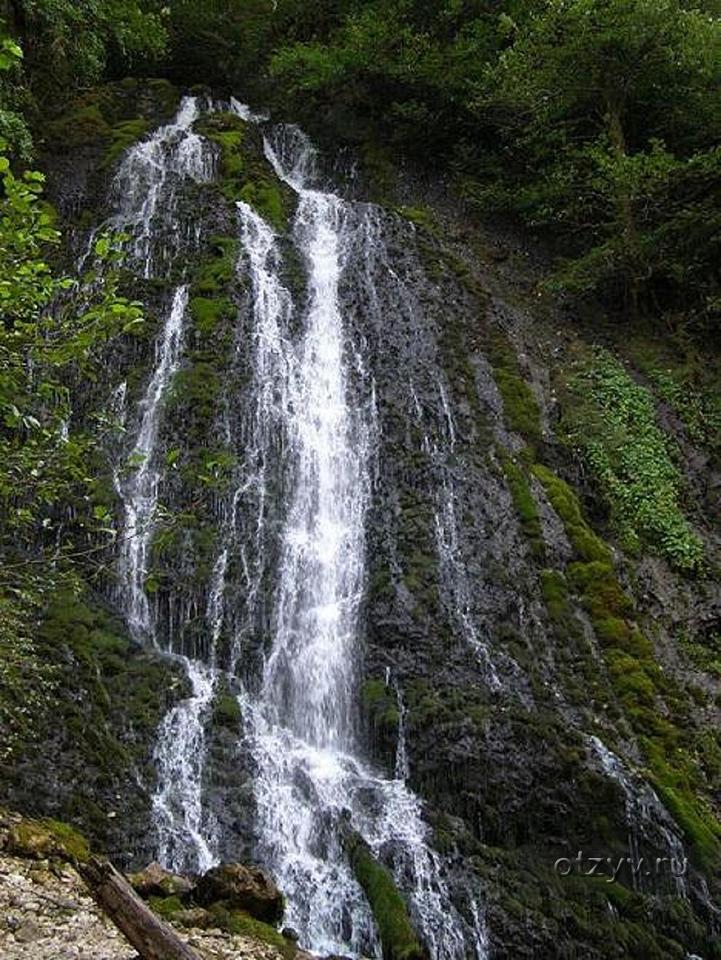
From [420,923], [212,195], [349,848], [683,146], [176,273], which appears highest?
[683,146]

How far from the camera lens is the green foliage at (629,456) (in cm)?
1233

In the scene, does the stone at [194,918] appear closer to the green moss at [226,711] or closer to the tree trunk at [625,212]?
the green moss at [226,711]

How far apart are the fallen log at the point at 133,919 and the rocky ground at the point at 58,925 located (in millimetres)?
1157

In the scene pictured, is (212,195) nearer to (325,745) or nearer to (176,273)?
(176,273)

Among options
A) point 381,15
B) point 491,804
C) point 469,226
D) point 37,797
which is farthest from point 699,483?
point 381,15

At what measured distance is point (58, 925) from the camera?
17.0ft

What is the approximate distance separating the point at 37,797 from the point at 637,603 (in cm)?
775

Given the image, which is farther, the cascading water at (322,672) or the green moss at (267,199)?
the green moss at (267,199)

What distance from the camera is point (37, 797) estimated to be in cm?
738

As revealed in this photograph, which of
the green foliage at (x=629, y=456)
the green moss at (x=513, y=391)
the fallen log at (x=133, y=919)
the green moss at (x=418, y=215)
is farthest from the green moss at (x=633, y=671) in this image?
the green moss at (x=418, y=215)

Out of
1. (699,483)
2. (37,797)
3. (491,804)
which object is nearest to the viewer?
(37,797)

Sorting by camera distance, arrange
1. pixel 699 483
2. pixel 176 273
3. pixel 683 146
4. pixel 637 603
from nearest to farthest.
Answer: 1. pixel 637 603
2. pixel 699 483
3. pixel 176 273
4. pixel 683 146

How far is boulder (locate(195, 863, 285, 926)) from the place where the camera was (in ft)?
21.0

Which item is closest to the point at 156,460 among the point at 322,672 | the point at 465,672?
the point at 322,672
